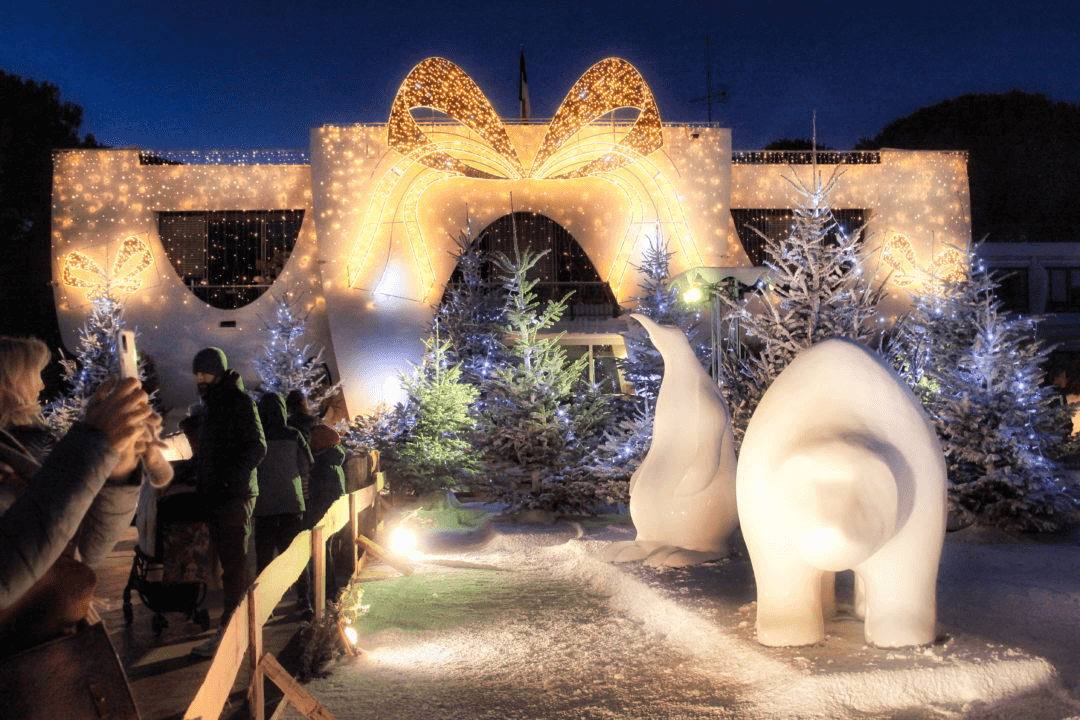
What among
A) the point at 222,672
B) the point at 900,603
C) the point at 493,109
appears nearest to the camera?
the point at 222,672

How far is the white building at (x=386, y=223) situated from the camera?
23.3 meters

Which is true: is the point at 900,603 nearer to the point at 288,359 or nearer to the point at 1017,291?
the point at 288,359

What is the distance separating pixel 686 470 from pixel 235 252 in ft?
65.2

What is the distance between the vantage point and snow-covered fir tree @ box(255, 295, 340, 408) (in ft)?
74.5

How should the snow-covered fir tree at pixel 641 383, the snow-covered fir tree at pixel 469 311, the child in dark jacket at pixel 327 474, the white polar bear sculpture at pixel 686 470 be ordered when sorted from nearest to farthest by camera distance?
the child in dark jacket at pixel 327 474
the white polar bear sculpture at pixel 686 470
the snow-covered fir tree at pixel 641 383
the snow-covered fir tree at pixel 469 311

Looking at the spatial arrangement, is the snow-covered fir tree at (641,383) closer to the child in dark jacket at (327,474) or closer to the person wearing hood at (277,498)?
the child in dark jacket at (327,474)

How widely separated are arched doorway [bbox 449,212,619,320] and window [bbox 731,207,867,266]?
422cm

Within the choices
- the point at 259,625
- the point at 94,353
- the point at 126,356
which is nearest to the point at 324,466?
the point at 259,625

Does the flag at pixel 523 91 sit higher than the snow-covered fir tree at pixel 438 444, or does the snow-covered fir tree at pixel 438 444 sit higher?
the flag at pixel 523 91

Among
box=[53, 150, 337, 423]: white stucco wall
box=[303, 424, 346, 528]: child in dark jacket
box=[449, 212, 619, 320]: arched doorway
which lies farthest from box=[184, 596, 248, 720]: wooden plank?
box=[53, 150, 337, 423]: white stucco wall

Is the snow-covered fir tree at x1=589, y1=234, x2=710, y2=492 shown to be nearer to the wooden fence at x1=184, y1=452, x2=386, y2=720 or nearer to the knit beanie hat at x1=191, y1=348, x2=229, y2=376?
Answer: the wooden fence at x1=184, y1=452, x2=386, y2=720

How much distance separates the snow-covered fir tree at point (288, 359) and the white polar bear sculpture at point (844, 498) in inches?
714

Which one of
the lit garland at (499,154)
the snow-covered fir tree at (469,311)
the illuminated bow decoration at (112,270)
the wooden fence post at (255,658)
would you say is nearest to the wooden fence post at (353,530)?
the wooden fence post at (255,658)

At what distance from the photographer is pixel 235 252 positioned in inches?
999
